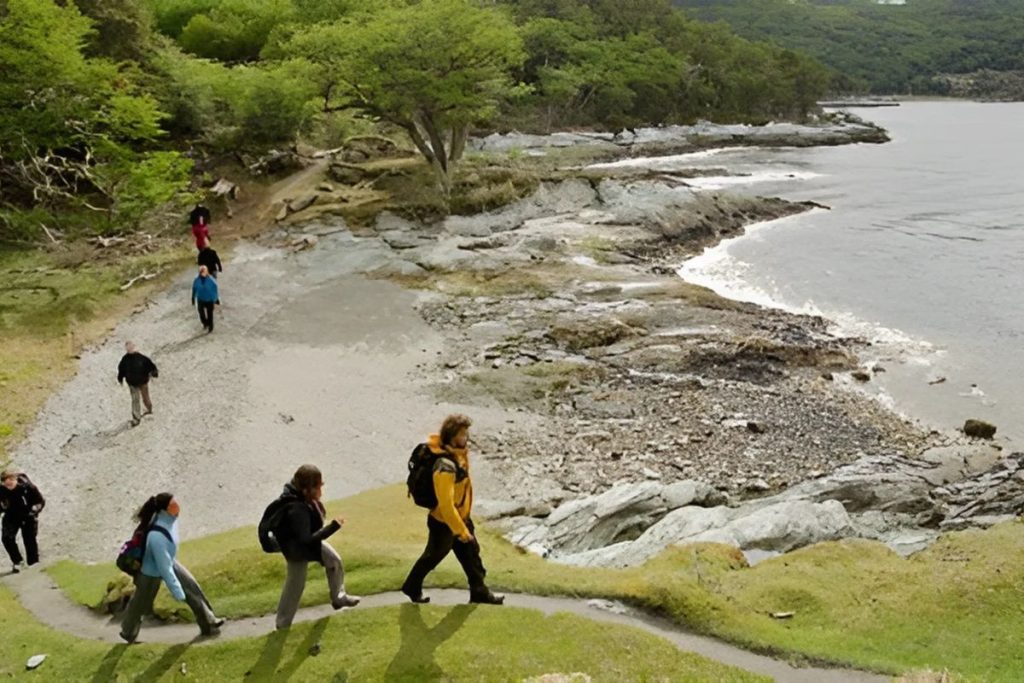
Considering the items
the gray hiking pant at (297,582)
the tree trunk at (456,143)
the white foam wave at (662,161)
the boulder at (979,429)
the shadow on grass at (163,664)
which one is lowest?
the boulder at (979,429)

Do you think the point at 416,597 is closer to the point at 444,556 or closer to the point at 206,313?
the point at 444,556

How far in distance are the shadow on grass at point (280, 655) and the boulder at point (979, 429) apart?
22.7 metres

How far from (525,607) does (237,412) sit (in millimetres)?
15292

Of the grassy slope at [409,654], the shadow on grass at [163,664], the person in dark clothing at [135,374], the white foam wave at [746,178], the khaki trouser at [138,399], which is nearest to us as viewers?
the grassy slope at [409,654]

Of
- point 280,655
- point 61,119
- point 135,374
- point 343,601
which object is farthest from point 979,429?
point 61,119

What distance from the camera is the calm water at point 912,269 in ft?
98.2

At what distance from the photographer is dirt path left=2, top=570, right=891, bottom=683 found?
34.6 feet

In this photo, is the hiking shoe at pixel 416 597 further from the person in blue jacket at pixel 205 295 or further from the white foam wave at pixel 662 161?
the white foam wave at pixel 662 161

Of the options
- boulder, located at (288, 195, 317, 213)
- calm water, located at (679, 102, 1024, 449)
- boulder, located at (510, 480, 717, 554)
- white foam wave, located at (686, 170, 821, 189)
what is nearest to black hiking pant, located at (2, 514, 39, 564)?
boulder, located at (510, 480, 717, 554)

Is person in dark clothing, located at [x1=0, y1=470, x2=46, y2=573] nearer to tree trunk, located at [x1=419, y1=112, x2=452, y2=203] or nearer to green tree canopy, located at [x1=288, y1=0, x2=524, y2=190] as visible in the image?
green tree canopy, located at [x1=288, y1=0, x2=524, y2=190]

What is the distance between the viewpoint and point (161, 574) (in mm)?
10812

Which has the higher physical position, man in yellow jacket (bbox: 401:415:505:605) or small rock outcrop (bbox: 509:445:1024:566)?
man in yellow jacket (bbox: 401:415:505:605)

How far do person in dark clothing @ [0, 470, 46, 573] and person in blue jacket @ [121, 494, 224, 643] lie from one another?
609cm

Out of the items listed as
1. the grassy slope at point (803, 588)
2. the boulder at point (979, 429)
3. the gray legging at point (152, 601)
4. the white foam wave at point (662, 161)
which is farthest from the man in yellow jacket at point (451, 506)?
the white foam wave at point (662, 161)
